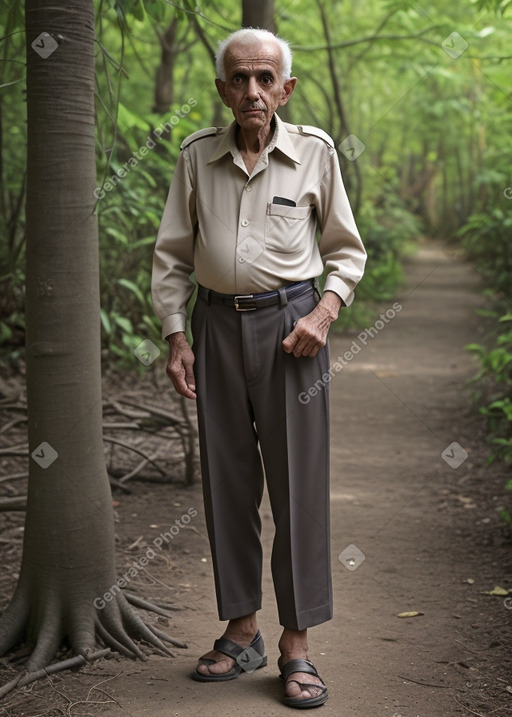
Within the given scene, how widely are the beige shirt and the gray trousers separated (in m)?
0.11

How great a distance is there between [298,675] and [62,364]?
1.41m

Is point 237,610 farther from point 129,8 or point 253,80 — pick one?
point 129,8

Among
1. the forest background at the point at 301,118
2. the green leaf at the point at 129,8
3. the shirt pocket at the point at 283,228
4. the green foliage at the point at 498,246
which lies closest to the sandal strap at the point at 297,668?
the shirt pocket at the point at 283,228

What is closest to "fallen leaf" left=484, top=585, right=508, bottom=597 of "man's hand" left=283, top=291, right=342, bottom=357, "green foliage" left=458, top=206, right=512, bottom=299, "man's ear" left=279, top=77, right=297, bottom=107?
"man's hand" left=283, top=291, right=342, bottom=357

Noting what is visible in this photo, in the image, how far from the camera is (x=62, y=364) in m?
3.46

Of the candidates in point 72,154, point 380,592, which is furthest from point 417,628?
point 72,154

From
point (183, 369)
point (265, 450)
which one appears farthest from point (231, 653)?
point (183, 369)

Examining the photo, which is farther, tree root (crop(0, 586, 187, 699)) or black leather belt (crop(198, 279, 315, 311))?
tree root (crop(0, 586, 187, 699))

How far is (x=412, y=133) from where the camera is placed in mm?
31141

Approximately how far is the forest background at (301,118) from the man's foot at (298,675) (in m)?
1.87

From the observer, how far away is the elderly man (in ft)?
10.2

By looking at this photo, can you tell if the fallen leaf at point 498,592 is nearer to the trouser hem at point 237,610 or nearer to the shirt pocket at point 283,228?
the trouser hem at point 237,610

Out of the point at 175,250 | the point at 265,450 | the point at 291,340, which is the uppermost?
the point at 175,250

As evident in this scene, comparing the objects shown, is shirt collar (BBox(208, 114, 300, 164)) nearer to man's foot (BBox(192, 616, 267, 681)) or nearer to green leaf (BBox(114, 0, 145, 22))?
green leaf (BBox(114, 0, 145, 22))
